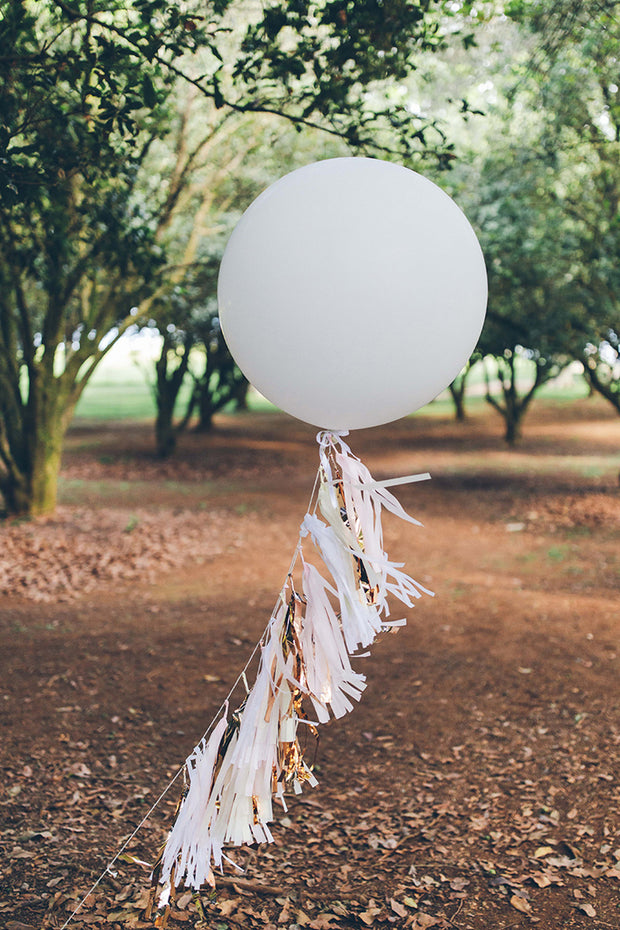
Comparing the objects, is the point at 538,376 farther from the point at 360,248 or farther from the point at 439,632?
the point at 360,248

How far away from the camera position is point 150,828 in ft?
11.8

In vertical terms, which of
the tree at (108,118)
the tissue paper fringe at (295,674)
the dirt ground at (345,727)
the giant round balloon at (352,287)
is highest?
the tree at (108,118)

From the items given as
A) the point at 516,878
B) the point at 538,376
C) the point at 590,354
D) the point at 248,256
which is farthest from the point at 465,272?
the point at 538,376

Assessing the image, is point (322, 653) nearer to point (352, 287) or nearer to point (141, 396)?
point (352, 287)

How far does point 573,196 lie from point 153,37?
27.2ft

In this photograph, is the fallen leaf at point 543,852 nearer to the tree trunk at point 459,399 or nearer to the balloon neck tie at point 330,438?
the balloon neck tie at point 330,438

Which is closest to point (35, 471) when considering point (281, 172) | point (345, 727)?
point (281, 172)

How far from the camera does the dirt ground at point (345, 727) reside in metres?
3.17

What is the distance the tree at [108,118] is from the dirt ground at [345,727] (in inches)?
74.2

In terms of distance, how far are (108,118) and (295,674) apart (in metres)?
3.40

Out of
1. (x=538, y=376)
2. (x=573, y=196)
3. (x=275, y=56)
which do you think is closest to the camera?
(x=275, y=56)

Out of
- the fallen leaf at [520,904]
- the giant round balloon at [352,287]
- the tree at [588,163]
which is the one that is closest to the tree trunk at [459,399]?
the tree at [588,163]

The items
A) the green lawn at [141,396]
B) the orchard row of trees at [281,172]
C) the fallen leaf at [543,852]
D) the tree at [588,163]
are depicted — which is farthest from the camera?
the green lawn at [141,396]

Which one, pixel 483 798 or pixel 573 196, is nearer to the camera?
pixel 483 798
